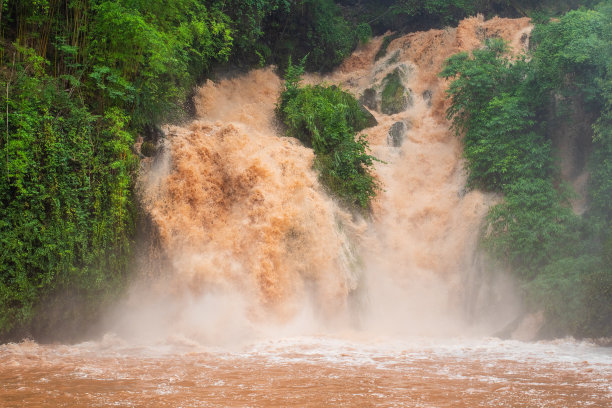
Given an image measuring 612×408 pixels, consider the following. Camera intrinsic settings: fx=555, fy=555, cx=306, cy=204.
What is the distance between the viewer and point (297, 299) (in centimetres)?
1278

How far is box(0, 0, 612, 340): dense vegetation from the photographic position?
989 cm

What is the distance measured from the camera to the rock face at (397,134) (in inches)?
712

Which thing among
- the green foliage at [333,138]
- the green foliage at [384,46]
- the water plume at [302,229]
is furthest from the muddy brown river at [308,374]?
the green foliage at [384,46]

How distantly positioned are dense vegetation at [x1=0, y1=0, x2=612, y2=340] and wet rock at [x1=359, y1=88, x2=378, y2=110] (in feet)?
15.2

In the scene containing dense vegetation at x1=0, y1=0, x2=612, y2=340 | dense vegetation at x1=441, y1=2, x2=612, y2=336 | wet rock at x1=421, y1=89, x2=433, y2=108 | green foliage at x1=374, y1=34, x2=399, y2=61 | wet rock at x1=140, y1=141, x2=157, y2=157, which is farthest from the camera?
green foliage at x1=374, y1=34, x2=399, y2=61

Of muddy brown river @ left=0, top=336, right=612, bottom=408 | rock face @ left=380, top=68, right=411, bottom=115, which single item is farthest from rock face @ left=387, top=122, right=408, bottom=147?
muddy brown river @ left=0, top=336, right=612, bottom=408

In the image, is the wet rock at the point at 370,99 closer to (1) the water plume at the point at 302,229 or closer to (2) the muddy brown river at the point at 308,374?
(1) the water plume at the point at 302,229

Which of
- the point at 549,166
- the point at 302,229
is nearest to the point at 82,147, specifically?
the point at 302,229

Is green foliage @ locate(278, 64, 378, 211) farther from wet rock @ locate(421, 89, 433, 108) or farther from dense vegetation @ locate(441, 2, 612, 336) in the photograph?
dense vegetation @ locate(441, 2, 612, 336)

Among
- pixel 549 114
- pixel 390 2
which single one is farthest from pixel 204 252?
pixel 390 2

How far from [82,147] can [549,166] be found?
37.9ft

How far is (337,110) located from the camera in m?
16.7

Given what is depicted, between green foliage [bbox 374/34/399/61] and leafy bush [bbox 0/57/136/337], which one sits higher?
green foliage [bbox 374/34/399/61]

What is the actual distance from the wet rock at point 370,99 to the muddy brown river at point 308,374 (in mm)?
11032
